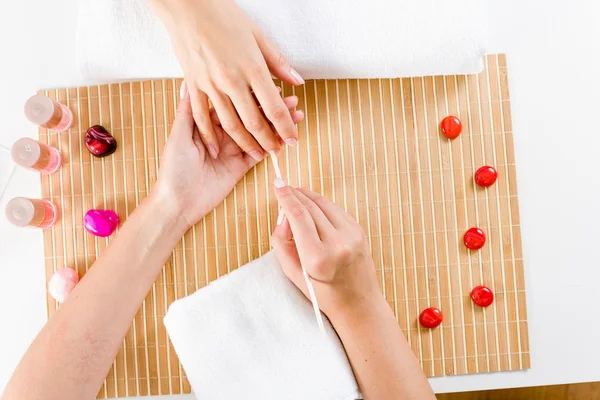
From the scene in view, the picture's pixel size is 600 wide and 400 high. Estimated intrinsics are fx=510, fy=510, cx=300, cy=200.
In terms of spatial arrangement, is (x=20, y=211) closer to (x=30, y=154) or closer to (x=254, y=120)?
(x=30, y=154)

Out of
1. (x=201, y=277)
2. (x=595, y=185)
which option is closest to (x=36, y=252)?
(x=201, y=277)

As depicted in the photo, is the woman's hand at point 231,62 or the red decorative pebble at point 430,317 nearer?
the woman's hand at point 231,62

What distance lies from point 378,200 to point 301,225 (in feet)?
0.56

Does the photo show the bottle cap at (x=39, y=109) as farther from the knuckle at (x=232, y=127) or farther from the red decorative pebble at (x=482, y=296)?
the red decorative pebble at (x=482, y=296)

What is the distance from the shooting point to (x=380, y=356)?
74cm

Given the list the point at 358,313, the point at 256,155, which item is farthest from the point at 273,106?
the point at 358,313

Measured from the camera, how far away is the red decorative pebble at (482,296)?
81 cm

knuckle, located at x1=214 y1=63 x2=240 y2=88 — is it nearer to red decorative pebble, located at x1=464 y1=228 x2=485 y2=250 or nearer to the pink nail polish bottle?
the pink nail polish bottle

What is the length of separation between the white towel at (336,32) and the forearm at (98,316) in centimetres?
24

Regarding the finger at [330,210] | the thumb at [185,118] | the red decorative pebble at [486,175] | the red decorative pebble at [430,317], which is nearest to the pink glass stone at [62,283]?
the thumb at [185,118]

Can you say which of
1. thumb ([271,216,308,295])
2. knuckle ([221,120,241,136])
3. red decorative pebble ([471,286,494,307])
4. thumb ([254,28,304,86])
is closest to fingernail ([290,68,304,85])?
thumb ([254,28,304,86])

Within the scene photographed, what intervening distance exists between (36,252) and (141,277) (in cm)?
20

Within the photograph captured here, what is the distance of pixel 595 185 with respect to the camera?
33.1 inches

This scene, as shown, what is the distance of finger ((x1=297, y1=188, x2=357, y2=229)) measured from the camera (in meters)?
0.75
